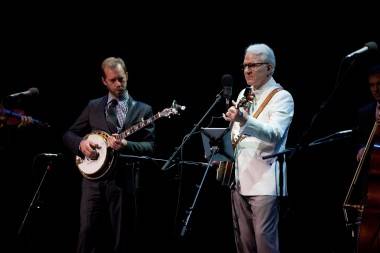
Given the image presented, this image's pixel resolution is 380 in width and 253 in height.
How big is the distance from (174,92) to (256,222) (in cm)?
258

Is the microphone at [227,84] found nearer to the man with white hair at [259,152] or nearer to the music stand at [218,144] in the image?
the man with white hair at [259,152]

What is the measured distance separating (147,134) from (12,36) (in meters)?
2.49

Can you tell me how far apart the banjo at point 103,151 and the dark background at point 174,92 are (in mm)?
770

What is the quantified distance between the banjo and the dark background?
77 centimetres

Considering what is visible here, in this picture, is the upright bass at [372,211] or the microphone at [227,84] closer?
the upright bass at [372,211]

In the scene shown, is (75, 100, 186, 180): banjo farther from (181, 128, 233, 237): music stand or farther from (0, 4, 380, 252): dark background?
(181, 128, 233, 237): music stand

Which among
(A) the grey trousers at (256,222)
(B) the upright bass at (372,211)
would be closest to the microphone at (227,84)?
(A) the grey trousers at (256,222)

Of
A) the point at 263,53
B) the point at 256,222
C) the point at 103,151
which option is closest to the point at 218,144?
the point at 256,222

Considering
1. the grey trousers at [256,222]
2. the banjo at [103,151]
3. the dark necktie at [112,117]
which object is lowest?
the grey trousers at [256,222]

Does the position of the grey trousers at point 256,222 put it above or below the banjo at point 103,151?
below

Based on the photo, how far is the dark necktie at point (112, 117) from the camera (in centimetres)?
449

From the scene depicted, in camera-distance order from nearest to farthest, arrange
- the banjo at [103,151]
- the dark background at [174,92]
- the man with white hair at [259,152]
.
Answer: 1. the man with white hair at [259,152]
2. the banjo at [103,151]
3. the dark background at [174,92]

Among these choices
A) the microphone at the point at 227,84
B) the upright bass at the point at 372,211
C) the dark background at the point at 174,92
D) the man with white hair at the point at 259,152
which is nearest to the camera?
Result: the upright bass at the point at 372,211

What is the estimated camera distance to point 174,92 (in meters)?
5.66
